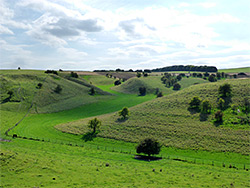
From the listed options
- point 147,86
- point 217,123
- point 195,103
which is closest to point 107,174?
point 217,123

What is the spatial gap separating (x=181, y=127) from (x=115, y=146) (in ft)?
78.3

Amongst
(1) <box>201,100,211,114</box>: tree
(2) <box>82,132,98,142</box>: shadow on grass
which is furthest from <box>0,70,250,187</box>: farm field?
(1) <box>201,100,211,114</box>: tree

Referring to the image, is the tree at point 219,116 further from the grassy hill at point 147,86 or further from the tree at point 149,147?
the grassy hill at point 147,86

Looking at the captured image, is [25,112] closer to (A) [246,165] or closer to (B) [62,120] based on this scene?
(B) [62,120]

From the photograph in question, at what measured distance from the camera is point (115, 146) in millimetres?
58062

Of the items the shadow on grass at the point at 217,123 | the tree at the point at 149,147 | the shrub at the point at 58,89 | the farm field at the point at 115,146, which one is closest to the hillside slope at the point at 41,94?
the farm field at the point at 115,146

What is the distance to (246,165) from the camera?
44375mm

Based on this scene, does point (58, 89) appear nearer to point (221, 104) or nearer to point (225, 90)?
point (221, 104)

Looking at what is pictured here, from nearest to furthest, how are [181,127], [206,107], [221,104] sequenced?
[181,127] < [206,107] < [221,104]

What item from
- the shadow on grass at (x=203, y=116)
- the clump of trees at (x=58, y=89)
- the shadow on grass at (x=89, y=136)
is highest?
the clump of trees at (x=58, y=89)

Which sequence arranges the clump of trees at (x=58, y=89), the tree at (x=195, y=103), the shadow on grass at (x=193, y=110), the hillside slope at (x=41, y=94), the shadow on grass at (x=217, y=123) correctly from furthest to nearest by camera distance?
the clump of trees at (x=58, y=89)
the hillside slope at (x=41, y=94)
the tree at (x=195, y=103)
the shadow on grass at (x=193, y=110)
the shadow on grass at (x=217, y=123)

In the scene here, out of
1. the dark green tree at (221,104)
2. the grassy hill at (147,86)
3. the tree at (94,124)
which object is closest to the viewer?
the tree at (94,124)

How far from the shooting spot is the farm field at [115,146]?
3141 centimetres

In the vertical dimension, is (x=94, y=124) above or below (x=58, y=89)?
below
